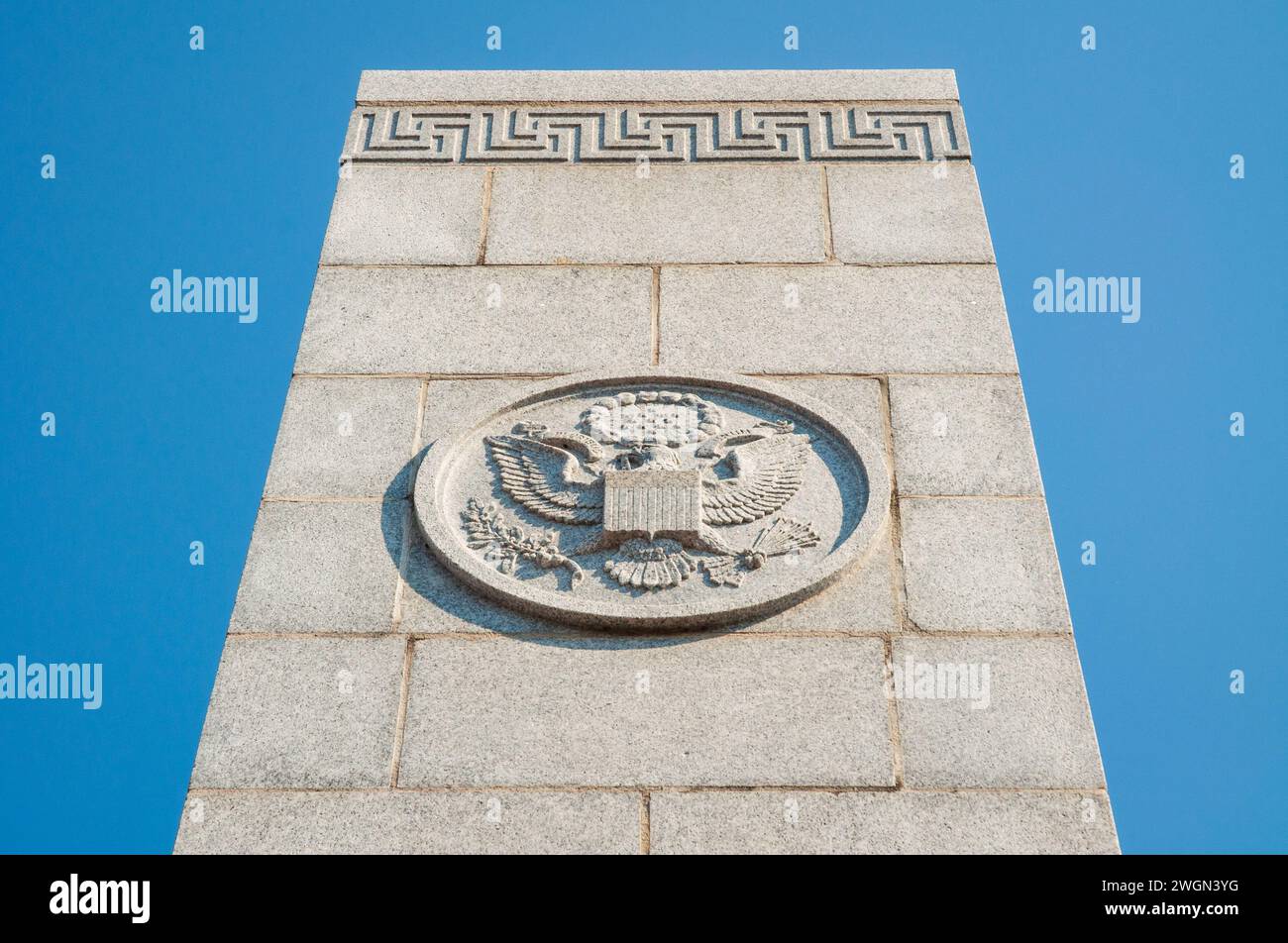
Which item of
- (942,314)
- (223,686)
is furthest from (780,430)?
(223,686)

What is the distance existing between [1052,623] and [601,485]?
69.3 inches

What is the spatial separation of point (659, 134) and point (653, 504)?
2.56 metres

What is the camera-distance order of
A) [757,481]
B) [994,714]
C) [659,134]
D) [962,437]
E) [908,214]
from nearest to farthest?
[994,714] < [757,481] < [962,437] < [908,214] < [659,134]

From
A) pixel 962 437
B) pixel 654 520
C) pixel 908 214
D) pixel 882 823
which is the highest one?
pixel 908 214

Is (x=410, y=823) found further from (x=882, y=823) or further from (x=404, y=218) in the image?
(x=404, y=218)

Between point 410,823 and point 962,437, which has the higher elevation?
point 962,437

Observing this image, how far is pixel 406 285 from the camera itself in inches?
286

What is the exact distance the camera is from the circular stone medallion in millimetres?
5992

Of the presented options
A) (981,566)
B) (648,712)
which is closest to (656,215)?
(981,566)

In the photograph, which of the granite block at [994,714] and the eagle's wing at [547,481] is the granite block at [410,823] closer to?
the granite block at [994,714]

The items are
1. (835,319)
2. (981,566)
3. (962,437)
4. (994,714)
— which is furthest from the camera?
(835,319)

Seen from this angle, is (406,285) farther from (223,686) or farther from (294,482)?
(223,686)

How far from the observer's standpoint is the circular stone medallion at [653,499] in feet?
19.7

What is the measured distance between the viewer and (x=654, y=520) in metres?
6.16
